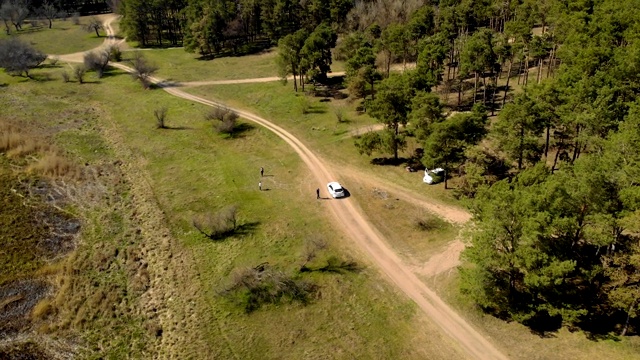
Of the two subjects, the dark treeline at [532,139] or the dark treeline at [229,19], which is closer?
the dark treeline at [532,139]

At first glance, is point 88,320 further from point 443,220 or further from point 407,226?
point 443,220

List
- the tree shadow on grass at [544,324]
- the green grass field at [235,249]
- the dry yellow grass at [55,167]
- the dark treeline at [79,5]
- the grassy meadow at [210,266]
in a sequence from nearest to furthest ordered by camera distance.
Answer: the tree shadow on grass at [544,324] → the green grass field at [235,249] → the grassy meadow at [210,266] → the dry yellow grass at [55,167] → the dark treeline at [79,5]

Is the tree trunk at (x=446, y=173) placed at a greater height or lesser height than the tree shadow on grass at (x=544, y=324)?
greater

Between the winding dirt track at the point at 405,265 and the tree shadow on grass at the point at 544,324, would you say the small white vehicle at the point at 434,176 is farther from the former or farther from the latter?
the tree shadow on grass at the point at 544,324

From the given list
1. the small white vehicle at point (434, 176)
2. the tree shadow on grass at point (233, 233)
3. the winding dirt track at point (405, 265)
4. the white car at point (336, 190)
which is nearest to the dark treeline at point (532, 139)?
the small white vehicle at point (434, 176)

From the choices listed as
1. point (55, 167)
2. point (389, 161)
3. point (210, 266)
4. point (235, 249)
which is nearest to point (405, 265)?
point (235, 249)

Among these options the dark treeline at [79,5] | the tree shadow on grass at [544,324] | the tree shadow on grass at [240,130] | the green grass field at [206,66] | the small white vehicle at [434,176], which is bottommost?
the tree shadow on grass at [544,324]

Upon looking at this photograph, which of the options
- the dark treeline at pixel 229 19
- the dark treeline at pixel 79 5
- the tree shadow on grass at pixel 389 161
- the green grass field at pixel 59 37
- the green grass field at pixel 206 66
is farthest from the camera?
the dark treeline at pixel 79 5
